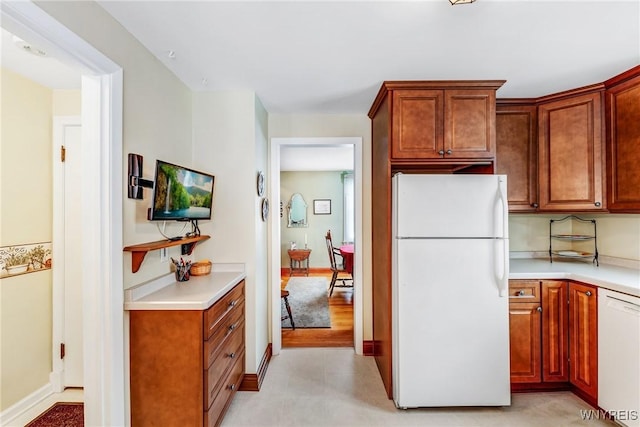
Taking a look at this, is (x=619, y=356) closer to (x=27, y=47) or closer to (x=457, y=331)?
(x=457, y=331)

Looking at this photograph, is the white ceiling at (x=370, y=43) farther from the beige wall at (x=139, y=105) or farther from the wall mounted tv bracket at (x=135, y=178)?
the wall mounted tv bracket at (x=135, y=178)

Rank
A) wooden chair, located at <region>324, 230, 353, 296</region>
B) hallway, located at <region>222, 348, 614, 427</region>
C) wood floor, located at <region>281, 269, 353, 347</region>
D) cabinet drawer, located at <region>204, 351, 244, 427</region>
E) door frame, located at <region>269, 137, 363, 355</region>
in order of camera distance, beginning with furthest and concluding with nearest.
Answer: wooden chair, located at <region>324, 230, 353, 296</region>, wood floor, located at <region>281, 269, 353, 347</region>, door frame, located at <region>269, 137, 363, 355</region>, hallway, located at <region>222, 348, 614, 427</region>, cabinet drawer, located at <region>204, 351, 244, 427</region>

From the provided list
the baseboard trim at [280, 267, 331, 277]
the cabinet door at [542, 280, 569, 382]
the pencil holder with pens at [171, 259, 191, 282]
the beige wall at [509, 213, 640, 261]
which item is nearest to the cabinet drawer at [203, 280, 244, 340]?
the pencil holder with pens at [171, 259, 191, 282]

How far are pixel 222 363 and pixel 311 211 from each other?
210 inches

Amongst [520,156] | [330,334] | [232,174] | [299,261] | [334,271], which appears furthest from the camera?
[299,261]

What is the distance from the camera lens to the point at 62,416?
2064 mm

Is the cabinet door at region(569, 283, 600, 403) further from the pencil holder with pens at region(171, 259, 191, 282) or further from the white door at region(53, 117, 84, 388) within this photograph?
the white door at region(53, 117, 84, 388)

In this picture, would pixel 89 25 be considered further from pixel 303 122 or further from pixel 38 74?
pixel 303 122

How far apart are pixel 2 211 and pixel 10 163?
33cm

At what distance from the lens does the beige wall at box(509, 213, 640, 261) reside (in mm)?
2428

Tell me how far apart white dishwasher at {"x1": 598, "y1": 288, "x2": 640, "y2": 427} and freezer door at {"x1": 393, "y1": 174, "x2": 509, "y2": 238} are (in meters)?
0.80

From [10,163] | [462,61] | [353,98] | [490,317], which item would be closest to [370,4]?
[462,61]

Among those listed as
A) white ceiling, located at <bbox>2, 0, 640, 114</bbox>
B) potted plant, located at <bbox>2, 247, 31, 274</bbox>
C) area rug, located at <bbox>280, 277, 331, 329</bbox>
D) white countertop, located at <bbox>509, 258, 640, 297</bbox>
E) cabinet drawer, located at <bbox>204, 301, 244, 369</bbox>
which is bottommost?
area rug, located at <bbox>280, 277, 331, 329</bbox>

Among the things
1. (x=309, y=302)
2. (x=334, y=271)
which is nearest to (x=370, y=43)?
(x=309, y=302)
